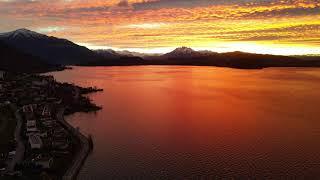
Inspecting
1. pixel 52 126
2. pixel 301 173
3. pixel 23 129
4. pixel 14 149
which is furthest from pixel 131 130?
pixel 301 173

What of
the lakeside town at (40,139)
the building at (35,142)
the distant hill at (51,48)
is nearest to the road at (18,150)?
the lakeside town at (40,139)

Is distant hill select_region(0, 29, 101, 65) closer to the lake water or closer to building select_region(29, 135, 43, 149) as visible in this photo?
the lake water

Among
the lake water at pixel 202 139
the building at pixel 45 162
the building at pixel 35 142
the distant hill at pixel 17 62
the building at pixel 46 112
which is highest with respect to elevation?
the distant hill at pixel 17 62

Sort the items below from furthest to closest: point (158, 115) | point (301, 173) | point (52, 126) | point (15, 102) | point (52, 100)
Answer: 1. point (52, 100)
2. point (15, 102)
3. point (158, 115)
4. point (52, 126)
5. point (301, 173)

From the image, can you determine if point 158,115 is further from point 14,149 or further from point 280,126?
point 14,149

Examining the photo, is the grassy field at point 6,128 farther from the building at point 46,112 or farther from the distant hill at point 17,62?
the distant hill at point 17,62

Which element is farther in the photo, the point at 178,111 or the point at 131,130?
the point at 178,111

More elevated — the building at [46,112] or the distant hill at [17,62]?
the distant hill at [17,62]
